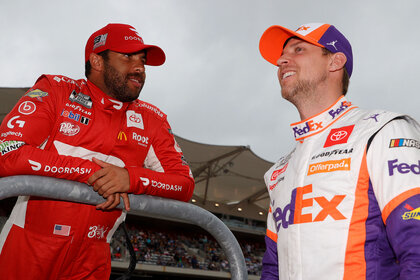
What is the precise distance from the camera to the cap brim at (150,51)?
2.10 meters

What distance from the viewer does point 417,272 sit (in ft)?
3.33

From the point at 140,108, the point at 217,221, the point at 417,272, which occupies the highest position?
the point at 140,108

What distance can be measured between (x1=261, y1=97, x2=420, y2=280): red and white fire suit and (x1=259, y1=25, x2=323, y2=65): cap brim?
0.70 m

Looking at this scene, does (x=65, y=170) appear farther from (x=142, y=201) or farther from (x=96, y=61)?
(x=96, y=61)

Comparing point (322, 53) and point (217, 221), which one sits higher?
point (322, 53)

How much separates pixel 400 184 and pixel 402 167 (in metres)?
0.05

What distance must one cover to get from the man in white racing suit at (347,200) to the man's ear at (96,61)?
118 cm

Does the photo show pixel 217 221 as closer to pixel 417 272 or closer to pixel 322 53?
pixel 417 272

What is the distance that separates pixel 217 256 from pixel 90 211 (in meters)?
20.1

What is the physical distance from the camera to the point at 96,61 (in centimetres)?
221

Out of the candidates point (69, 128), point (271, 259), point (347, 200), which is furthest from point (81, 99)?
point (347, 200)

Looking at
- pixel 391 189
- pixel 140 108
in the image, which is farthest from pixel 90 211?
pixel 391 189

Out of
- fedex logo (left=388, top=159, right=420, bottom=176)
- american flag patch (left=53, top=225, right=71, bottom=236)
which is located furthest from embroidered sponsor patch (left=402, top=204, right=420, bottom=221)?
american flag patch (left=53, top=225, right=71, bottom=236)

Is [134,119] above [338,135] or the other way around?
above
